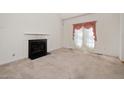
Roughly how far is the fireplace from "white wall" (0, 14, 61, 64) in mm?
186

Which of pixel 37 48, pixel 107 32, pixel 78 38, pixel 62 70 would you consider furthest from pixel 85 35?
pixel 62 70

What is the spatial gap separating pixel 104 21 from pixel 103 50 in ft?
4.04

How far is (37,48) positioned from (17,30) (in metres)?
1.10

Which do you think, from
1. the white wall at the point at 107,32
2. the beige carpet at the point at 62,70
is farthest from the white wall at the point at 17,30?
the white wall at the point at 107,32

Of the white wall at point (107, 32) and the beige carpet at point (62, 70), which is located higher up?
the white wall at point (107, 32)

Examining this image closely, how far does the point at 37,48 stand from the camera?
3918mm

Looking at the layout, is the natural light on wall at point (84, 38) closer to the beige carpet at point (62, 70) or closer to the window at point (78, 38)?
the window at point (78, 38)

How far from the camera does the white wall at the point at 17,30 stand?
8.89ft

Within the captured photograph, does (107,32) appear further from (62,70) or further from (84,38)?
(62,70)

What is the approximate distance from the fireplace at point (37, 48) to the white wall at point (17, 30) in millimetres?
186

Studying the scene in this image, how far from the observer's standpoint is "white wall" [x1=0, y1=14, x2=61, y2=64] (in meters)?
2.71
